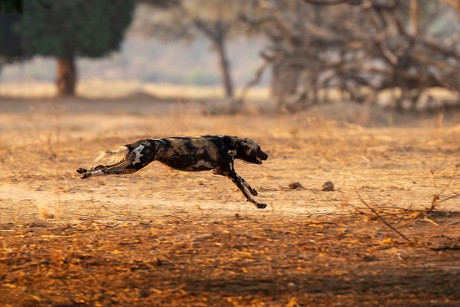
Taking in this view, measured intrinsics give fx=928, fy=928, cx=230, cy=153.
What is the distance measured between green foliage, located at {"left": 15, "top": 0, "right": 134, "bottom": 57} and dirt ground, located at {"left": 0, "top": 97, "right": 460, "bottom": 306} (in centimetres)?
1780

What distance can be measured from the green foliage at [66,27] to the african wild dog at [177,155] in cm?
2238

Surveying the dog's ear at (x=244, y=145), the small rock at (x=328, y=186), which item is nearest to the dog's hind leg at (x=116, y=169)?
the dog's ear at (x=244, y=145)

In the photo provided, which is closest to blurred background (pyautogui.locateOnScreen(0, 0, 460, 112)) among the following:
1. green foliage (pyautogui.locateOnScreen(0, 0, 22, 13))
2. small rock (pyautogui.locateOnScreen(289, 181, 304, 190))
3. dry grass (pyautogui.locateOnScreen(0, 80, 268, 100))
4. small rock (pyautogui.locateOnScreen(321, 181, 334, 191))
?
green foliage (pyautogui.locateOnScreen(0, 0, 22, 13))

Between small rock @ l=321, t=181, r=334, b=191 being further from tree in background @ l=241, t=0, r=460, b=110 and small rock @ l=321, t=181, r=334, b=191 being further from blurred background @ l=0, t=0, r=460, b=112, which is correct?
tree in background @ l=241, t=0, r=460, b=110

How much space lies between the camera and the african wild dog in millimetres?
8328

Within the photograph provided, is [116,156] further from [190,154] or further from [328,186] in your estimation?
[328,186]

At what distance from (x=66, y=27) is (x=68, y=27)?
7 cm

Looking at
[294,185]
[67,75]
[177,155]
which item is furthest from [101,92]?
[177,155]

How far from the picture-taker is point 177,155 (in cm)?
852

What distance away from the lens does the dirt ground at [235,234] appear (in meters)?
6.39

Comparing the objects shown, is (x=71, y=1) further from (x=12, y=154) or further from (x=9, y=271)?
(x=9, y=271)

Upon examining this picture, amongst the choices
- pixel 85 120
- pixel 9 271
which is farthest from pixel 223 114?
pixel 9 271

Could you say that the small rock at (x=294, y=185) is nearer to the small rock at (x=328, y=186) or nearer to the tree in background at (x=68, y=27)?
the small rock at (x=328, y=186)

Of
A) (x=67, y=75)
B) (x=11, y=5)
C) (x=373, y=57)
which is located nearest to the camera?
(x=11, y=5)
